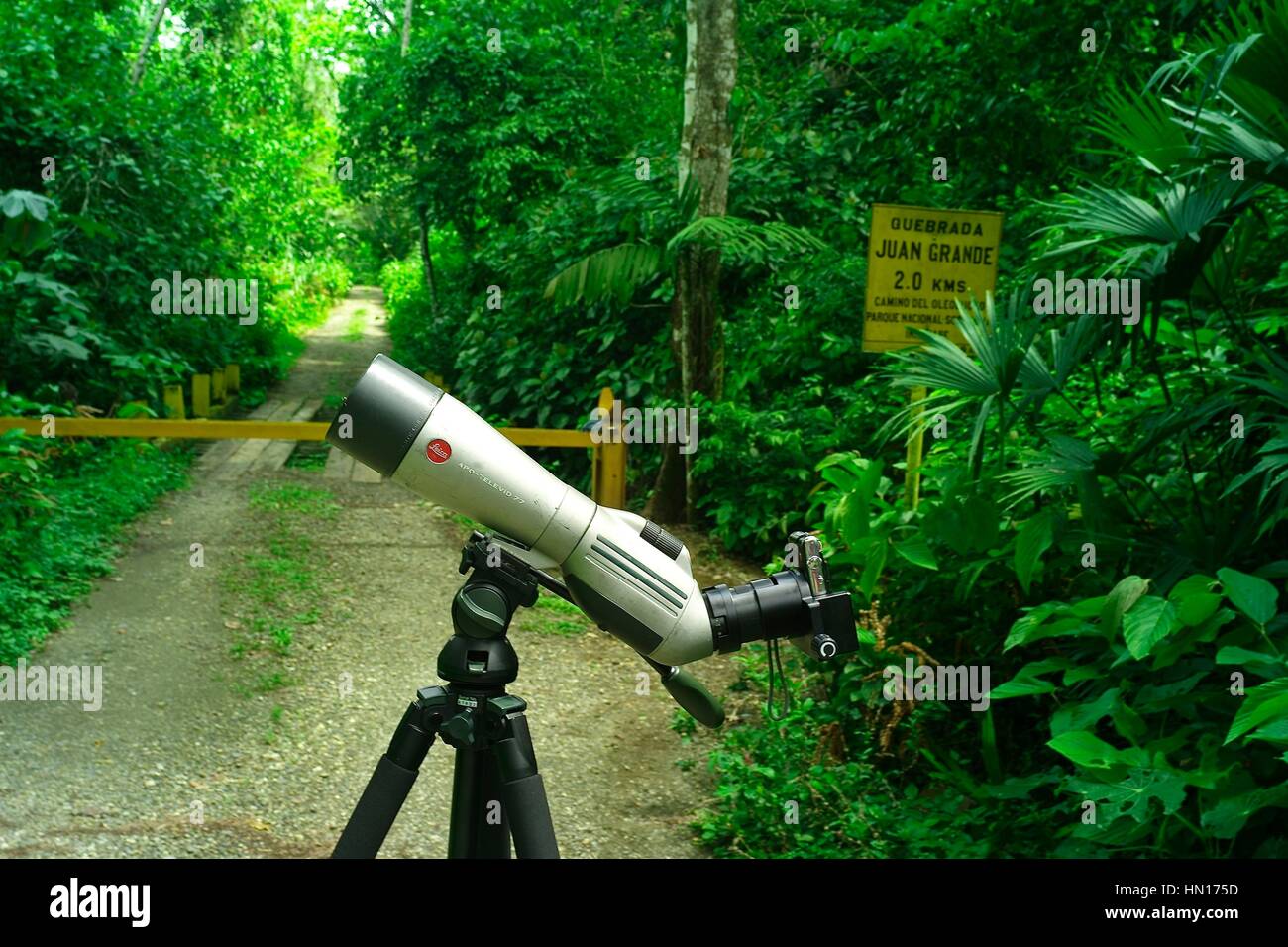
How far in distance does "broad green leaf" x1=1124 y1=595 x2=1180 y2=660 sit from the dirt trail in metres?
1.89

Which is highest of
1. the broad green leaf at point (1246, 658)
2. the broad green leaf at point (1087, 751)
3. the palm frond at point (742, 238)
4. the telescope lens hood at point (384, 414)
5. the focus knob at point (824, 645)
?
the palm frond at point (742, 238)

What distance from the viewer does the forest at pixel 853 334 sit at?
387 centimetres

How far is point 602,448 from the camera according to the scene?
8805mm

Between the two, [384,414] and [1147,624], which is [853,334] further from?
[384,414]

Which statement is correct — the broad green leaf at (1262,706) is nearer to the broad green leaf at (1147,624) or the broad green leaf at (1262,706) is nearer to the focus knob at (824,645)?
A: the broad green leaf at (1147,624)

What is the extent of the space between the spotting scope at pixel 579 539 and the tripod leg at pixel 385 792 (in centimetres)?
41

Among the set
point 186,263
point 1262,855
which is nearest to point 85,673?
point 1262,855

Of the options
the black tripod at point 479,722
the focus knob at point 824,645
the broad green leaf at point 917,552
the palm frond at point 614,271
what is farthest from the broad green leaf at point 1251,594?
the palm frond at point 614,271

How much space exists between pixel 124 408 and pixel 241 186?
256 inches

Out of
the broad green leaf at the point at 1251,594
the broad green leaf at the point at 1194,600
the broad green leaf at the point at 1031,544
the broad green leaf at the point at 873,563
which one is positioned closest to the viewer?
the broad green leaf at the point at 1251,594

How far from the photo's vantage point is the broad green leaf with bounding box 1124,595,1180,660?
342 cm

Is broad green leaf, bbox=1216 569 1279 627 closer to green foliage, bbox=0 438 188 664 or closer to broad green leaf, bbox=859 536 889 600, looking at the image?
broad green leaf, bbox=859 536 889 600

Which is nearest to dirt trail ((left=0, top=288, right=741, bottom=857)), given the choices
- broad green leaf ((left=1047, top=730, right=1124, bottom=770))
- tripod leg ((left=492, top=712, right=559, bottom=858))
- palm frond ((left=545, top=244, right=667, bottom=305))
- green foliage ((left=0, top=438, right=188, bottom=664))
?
green foliage ((left=0, top=438, right=188, bottom=664))

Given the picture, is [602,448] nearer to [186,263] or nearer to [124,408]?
[124,408]
